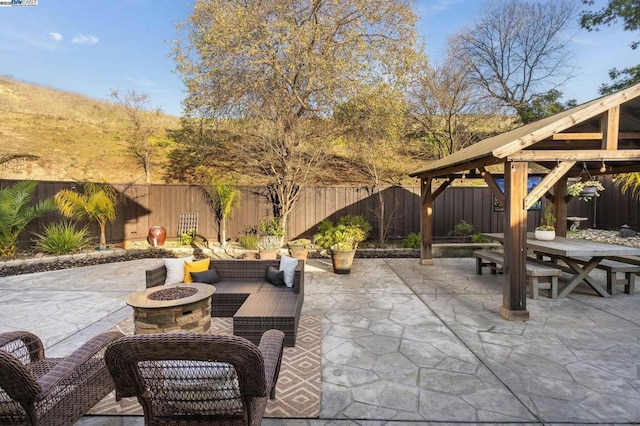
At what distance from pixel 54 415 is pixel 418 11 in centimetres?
1186

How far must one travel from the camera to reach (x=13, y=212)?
7637 mm

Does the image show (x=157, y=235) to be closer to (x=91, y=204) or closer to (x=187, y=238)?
(x=187, y=238)

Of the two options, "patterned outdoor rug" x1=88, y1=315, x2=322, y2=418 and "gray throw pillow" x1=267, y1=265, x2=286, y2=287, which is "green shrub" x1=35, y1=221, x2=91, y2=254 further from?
"gray throw pillow" x1=267, y1=265, x2=286, y2=287

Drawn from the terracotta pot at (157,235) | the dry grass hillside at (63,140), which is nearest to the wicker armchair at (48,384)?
the terracotta pot at (157,235)

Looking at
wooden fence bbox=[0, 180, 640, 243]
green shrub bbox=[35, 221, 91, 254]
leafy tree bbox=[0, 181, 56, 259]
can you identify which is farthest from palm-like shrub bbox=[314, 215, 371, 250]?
leafy tree bbox=[0, 181, 56, 259]

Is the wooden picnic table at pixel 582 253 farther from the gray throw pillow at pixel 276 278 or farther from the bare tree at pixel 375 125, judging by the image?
the bare tree at pixel 375 125

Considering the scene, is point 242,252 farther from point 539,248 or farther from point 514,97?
point 514,97

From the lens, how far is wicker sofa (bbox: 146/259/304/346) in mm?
3459

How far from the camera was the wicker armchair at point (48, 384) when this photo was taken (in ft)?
5.38

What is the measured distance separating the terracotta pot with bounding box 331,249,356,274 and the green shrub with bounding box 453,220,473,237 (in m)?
4.72

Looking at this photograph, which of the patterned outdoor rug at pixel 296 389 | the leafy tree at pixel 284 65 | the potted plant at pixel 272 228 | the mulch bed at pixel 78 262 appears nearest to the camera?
the patterned outdoor rug at pixel 296 389

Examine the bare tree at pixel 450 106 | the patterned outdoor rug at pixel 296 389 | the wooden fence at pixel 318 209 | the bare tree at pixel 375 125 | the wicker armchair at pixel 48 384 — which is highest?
the bare tree at pixel 450 106

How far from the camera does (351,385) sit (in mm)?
2799

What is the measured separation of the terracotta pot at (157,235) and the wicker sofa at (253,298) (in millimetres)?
5437
